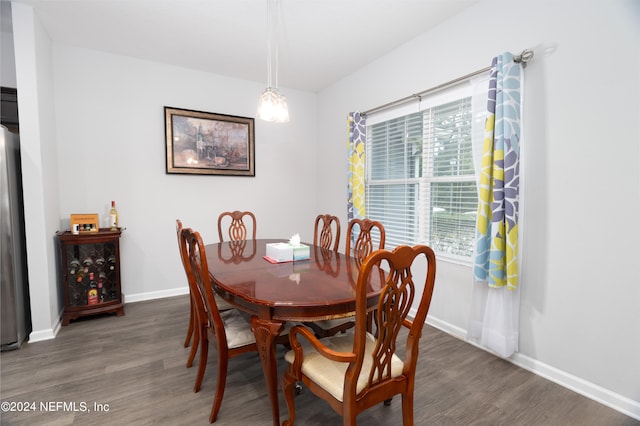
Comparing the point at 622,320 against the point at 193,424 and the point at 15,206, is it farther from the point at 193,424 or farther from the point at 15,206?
the point at 15,206

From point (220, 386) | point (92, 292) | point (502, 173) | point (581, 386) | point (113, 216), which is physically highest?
A: point (502, 173)

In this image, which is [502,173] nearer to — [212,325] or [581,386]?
[581,386]

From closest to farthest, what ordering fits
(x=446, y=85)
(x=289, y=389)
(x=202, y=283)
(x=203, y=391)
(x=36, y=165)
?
(x=289, y=389) → (x=202, y=283) → (x=203, y=391) → (x=36, y=165) → (x=446, y=85)

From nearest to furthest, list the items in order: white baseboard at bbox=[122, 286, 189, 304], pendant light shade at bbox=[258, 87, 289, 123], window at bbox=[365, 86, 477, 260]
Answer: pendant light shade at bbox=[258, 87, 289, 123], window at bbox=[365, 86, 477, 260], white baseboard at bbox=[122, 286, 189, 304]

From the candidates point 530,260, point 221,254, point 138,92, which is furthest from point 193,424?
point 138,92

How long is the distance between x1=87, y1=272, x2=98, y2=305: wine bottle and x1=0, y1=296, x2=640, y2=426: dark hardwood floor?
1.39ft

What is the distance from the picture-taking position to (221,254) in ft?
8.12

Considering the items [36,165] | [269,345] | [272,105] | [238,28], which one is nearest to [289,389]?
[269,345]

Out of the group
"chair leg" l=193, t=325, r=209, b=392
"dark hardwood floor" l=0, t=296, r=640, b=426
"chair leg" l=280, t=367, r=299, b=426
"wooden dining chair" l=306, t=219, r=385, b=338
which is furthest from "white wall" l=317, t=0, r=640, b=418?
"chair leg" l=193, t=325, r=209, b=392

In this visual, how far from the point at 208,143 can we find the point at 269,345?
9.73 feet

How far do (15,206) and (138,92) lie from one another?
65.2 inches

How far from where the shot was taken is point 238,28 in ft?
9.02

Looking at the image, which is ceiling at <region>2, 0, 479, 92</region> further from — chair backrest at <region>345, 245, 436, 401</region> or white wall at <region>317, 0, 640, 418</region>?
chair backrest at <region>345, 245, 436, 401</region>

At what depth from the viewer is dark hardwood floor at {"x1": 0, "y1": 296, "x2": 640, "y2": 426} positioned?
1.67 meters
